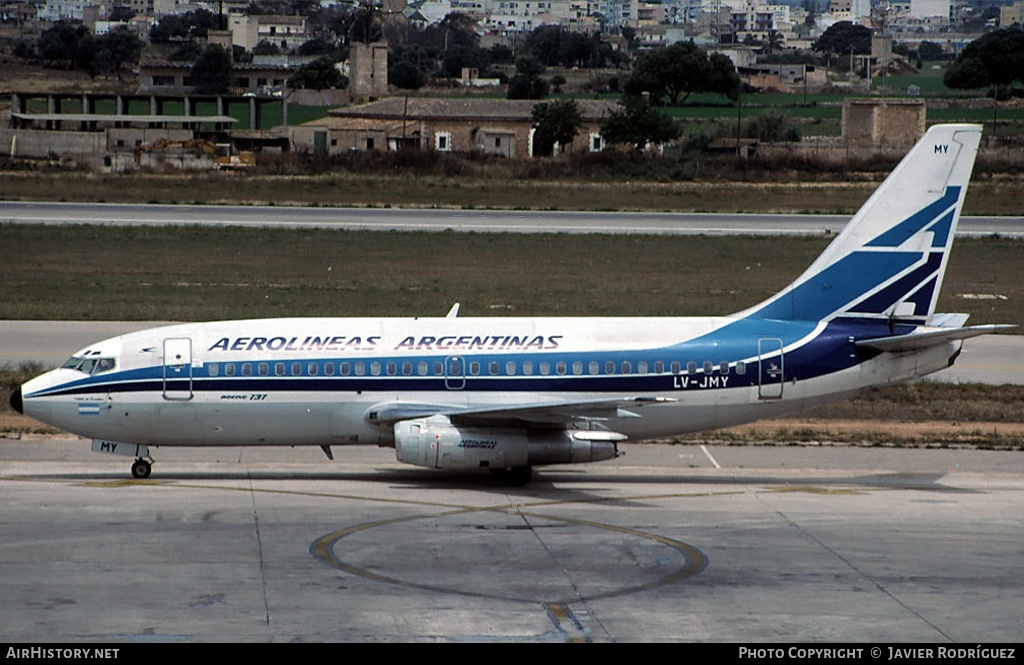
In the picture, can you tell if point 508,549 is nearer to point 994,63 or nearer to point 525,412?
point 525,412

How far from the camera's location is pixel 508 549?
81.6ft

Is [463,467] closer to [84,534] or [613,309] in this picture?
[84,534]

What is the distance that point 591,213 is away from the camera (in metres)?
91.4

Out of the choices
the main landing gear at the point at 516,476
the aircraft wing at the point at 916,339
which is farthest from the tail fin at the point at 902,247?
the main landing gear at the point at 516,476

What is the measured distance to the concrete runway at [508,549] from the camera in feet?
66.7

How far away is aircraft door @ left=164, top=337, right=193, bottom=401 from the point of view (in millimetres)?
30266

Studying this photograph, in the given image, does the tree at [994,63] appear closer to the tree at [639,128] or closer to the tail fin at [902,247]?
the tree at [639,128]

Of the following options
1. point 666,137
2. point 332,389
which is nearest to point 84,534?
point 332,389

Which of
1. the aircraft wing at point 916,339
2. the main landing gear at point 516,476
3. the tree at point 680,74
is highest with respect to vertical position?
the tree at point 680,74

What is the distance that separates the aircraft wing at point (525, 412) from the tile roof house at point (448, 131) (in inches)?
4003

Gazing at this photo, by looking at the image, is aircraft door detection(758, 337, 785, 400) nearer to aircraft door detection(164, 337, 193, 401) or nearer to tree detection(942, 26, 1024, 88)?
aircraft door detection(164, 337, 193, 401)

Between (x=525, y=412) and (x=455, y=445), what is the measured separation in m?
1.66

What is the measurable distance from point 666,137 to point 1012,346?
77901 mm
